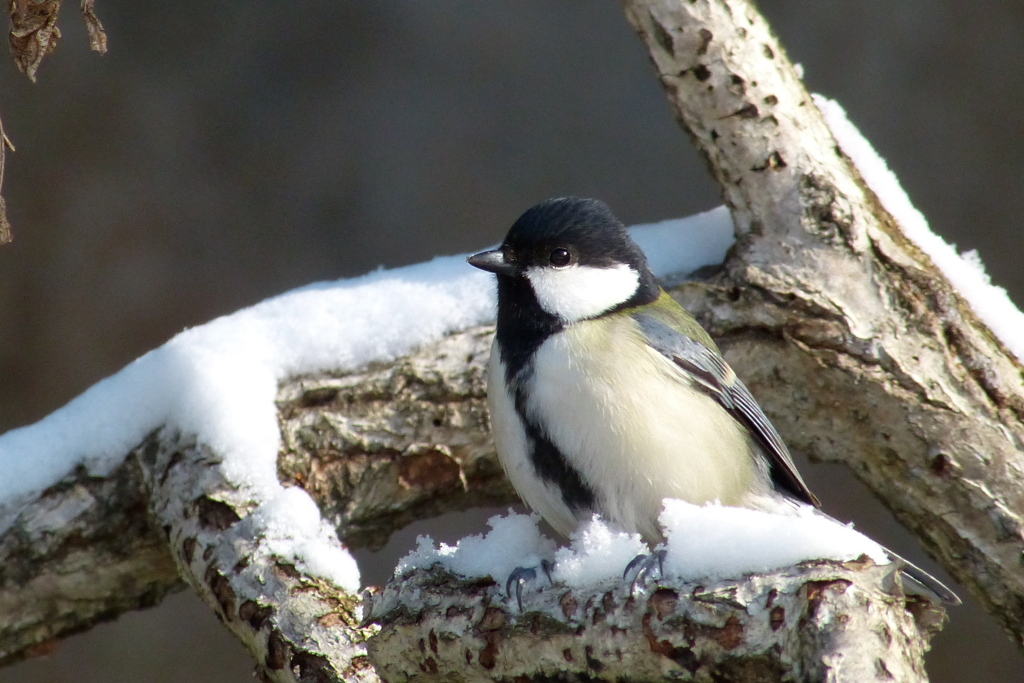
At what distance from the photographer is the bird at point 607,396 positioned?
67.2 inches

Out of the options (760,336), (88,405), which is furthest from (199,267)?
(760,336)

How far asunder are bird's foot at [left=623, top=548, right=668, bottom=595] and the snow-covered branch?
94cm

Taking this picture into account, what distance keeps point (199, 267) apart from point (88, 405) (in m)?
1.63

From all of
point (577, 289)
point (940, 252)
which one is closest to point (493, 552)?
point (577, 289)

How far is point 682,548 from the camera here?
139 centimetres

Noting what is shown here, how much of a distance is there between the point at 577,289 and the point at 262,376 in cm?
78

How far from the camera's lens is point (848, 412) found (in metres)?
2.28

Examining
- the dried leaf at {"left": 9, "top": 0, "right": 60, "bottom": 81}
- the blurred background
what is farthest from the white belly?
the blurred background

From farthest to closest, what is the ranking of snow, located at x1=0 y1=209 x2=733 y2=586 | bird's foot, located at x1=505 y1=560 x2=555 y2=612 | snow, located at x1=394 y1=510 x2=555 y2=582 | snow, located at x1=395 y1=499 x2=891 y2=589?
snow, located at x1=0 y1=209 x2=733 y2=586 < snow, located at x1=394 y1=510 x2=555 y2=582 < bird's foot, located at x1=505 y1=560 x2=555 y2=612 < snow, located at x1=395 y1=499 x2=891 y2=589

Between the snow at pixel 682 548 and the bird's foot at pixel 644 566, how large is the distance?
14mm

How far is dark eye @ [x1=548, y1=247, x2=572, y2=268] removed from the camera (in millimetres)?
1880

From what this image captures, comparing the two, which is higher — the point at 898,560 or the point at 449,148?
the point at 449,148

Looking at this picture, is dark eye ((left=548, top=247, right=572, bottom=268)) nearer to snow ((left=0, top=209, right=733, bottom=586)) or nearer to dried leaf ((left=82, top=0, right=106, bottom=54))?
snow ((left=0, top=209, right=733, bottom=586))

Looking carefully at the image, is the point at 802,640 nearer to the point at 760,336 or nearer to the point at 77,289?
the point at 760,336
